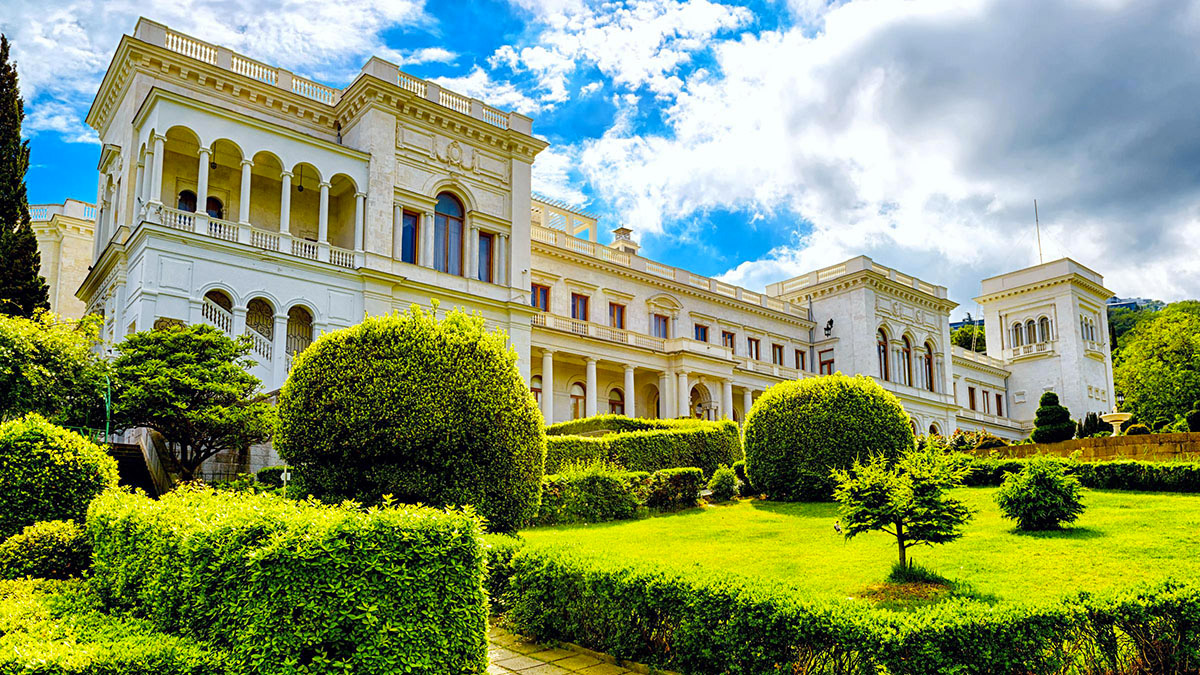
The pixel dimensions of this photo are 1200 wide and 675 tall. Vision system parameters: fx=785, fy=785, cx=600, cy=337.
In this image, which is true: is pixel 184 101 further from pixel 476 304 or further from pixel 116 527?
pixel 116 527

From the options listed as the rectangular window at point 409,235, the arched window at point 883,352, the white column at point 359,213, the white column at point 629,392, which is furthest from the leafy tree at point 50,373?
the arched window at point 883,352

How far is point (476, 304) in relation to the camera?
2733cm

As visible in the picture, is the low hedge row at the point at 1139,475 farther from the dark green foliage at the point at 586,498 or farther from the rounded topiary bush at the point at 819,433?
the dark green foliage at the point at 586,498

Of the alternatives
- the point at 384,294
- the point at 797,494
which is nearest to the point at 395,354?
the point at 797,494

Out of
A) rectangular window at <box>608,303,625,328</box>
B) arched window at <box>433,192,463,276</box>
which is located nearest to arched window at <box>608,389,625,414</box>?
rectangular window at <box>608,303,625,328</box>

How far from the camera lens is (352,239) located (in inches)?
1035

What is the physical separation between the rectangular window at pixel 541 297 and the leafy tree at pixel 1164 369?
3380 centimetres

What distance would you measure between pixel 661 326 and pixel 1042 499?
28423mm

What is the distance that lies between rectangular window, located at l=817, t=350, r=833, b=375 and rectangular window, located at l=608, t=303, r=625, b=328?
1654 cm

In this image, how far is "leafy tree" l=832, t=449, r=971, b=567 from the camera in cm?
837

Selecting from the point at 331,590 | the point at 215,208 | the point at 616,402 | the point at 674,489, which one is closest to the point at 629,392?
the point at 616,402

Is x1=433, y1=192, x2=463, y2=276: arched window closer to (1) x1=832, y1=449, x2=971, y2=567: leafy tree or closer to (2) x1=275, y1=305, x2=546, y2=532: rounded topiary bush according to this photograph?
(2) x1=275, y1=305, x2=546, y2=532: rounded topiary bush

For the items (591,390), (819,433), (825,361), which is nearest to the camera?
(819,433)

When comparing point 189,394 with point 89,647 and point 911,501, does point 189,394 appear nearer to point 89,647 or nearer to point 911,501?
point 89,647
